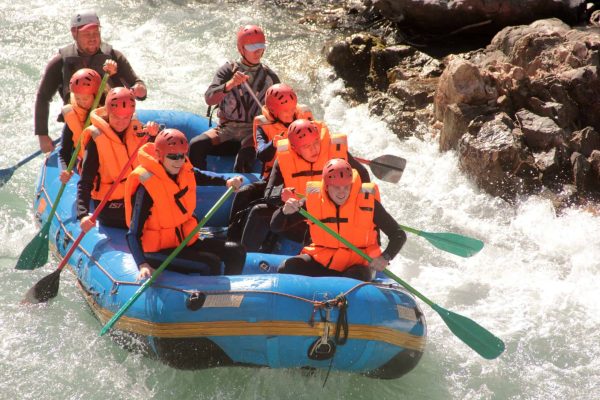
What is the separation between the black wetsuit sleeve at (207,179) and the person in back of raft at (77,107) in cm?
94

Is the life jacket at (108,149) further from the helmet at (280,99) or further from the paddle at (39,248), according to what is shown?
the helmet at (280,99)

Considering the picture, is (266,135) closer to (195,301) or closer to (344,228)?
(344,228)

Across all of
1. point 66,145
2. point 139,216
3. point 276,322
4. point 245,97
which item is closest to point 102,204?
point 139,216

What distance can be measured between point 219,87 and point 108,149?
1328mm

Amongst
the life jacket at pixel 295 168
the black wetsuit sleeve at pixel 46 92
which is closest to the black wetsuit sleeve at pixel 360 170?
the life jacket at pixel 295 168

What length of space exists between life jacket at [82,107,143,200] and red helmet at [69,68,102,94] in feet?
1.16

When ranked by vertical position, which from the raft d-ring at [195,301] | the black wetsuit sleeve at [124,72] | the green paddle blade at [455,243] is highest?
the black wetsuit sleeve at [124,72]

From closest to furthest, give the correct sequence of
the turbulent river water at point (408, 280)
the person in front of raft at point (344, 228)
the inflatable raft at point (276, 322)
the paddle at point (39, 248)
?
1. the inflatable raft at point (276, 322)
2. the person in front of raft at point (344, 228)
3. the turbulent river water at point (408, 280)
4. the paddle at point (39, 248)

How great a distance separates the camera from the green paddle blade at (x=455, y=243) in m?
5.77

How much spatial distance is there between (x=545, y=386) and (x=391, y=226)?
161 cm

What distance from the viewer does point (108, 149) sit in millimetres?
5910

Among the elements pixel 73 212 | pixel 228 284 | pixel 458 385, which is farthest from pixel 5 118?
pixel 458 385

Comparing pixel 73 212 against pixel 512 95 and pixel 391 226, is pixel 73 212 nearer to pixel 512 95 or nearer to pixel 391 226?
pixel 391 226

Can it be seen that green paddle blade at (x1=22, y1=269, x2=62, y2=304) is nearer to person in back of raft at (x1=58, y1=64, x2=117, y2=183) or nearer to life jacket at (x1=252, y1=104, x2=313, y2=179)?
person in back of raft at (x1=58, y1=64, x2=117, y2=183)
